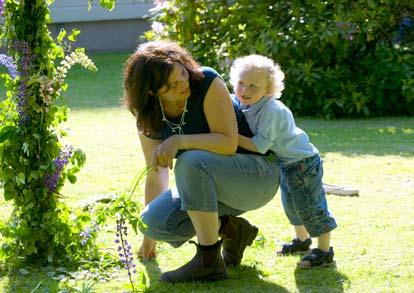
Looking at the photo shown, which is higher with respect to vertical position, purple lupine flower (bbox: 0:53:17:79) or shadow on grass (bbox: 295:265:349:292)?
purple lupine flower (bbox: 0:53:17:79)

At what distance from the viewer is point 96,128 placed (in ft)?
28.6

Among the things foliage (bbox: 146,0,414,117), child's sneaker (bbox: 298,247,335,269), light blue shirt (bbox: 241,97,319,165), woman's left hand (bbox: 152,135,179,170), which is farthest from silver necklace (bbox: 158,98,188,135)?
foliage (bbox: 146,0,414,117)

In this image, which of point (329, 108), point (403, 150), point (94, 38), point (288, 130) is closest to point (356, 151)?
point (403, 150)

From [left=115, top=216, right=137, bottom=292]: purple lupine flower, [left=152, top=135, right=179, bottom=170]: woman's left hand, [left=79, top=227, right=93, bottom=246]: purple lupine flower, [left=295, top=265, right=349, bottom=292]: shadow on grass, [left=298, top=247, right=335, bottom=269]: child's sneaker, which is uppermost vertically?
[left=152, top=135, right=179, bottom=170]: woman's left hand

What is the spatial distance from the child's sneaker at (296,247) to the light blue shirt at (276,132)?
1.58 ft

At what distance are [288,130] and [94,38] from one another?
1252 centimetres

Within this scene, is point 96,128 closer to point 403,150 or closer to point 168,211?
point 403,150

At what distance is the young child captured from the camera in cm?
382


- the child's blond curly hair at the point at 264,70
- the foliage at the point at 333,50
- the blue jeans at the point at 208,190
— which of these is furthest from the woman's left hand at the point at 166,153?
the foliage at the point at 333,50

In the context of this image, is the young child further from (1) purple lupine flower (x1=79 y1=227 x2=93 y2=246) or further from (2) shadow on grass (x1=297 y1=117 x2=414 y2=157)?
(2) shadow on grass (x1=297 y1=117 x2=414 y2=157)

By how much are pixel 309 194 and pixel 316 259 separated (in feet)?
0.96

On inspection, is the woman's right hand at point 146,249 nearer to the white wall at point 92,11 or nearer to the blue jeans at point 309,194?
the blue jeans at point 309,194

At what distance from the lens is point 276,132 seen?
3803mm

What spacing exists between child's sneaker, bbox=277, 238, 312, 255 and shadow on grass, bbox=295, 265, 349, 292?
0.79 feet
